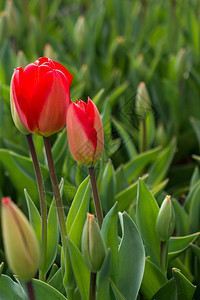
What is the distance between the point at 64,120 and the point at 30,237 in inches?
7.6

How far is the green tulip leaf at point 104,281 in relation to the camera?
658mm

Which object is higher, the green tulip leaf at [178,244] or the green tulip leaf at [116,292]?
the green tulip leaf at [116,292]

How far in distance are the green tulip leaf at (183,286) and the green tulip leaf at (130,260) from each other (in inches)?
2.9

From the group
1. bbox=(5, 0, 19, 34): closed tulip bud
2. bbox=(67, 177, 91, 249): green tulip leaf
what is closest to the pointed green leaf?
bbox=(67, 177, 91, 249): green tulip leaf

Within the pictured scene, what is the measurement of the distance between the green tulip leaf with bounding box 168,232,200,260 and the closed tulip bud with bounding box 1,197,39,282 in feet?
1.42

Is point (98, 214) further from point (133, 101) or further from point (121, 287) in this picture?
point (133, 101)

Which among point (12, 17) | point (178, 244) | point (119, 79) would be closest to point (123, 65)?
point (119, 79)

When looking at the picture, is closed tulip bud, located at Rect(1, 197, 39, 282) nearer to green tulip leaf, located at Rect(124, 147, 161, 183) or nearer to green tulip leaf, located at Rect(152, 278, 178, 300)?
green tulip leaf, located at Rect(152, 278, 178, 300)

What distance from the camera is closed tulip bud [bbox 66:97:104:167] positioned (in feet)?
2.03

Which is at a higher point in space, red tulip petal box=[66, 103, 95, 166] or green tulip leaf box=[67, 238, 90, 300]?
red tulip petal box=[66, 103, 95, 166]

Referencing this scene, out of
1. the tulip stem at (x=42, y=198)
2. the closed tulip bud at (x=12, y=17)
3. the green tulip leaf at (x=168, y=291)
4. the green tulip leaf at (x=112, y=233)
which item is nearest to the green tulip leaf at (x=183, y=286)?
the green tulip leaf at (x=168, y=291)

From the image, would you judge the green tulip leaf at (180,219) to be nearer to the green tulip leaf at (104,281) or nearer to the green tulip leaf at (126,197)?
the green tulip leaf at (126,197)

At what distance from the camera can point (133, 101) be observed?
4.08ft

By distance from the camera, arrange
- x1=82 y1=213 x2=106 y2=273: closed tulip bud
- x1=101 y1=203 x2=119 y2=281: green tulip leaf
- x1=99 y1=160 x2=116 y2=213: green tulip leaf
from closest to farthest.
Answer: x1=82 y1=213 x2=106 y2=273: closed tulip bud → x1=101 y1=203 x2=119 y2=281: green tulip leaf → x1=99 y1=160 x2=116 y2=213: green tulip leaf
